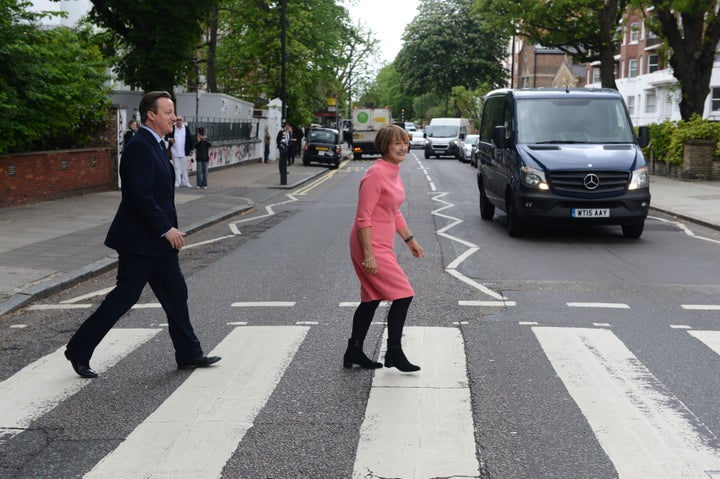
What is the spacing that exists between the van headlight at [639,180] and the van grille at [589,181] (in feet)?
0.29

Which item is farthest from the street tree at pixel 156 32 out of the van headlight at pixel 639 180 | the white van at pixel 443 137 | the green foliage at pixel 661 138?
the white van at pixel 443 137

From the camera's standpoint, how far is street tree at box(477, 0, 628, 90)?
34.1 m

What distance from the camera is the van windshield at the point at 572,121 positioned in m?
14.8

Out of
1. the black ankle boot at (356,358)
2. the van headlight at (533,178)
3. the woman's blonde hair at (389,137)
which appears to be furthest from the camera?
the van headlight at (533,178)

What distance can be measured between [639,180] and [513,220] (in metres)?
1.97

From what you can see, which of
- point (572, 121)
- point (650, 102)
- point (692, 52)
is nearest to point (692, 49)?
point (692, 52)

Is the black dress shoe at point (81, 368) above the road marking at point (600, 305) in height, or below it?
above

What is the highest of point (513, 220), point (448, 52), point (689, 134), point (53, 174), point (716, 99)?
point (448, 52)

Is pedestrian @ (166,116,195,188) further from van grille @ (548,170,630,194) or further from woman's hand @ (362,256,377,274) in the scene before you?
woman's hand @ (362,256,377,274)

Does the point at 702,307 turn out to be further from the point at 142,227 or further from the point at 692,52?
the point at 692,52

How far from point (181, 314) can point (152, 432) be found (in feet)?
4.81

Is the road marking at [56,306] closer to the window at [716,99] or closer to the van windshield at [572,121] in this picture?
the van windshield at [572,121]

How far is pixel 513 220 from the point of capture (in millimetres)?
14336

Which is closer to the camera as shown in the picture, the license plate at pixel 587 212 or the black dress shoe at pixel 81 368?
the black dress shoe at pixel 81 368
